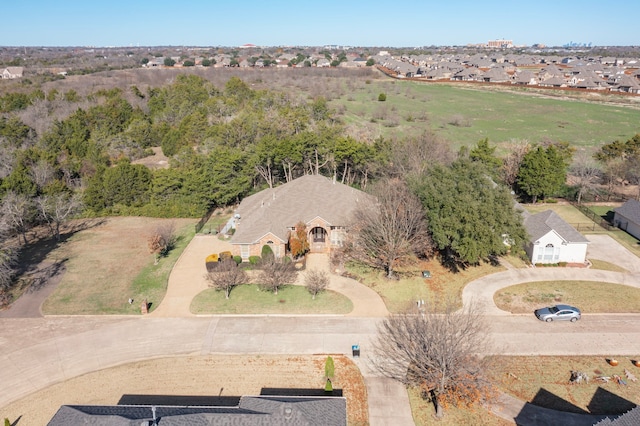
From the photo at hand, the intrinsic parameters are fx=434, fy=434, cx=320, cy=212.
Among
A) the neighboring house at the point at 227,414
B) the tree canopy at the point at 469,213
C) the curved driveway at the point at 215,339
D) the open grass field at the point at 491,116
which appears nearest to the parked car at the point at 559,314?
the curved driveway at the point at 215,339

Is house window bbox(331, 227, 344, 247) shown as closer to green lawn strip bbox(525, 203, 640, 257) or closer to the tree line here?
the tree line

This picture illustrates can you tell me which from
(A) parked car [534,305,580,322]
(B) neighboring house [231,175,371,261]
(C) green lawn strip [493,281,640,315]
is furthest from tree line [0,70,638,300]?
(B) neighboring house [231,175,371,261]

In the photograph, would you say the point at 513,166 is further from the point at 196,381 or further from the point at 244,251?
the point at 196,381

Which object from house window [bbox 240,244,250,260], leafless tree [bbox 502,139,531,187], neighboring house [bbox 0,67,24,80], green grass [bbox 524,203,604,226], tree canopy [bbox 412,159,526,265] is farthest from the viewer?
neighboring house [bbox 0,67,24,80]

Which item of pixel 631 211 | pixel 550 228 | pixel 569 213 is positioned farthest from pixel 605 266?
pixel 569 213

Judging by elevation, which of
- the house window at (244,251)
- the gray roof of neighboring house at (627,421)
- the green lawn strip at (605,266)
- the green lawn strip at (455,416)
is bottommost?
the green lawn strip at (455,416)

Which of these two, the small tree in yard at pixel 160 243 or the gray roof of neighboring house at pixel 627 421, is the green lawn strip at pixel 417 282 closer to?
the gray roof of neighboring house at pixel 627 421

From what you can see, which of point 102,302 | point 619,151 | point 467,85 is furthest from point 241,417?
point 467,85
